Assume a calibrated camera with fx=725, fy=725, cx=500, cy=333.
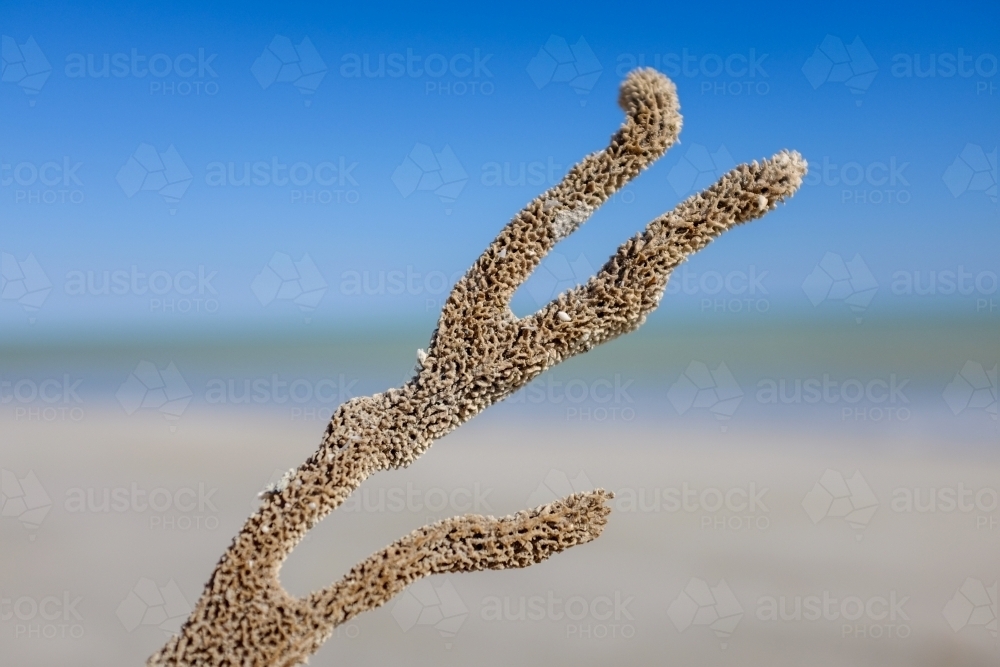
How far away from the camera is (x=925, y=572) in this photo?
5.47m

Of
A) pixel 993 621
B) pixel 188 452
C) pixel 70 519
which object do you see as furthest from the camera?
pixel 188 452

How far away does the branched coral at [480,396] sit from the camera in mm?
1531

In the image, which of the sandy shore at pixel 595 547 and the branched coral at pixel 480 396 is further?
the sandy shore at pixel 595 547

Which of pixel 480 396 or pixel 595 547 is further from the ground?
pixel 595 547

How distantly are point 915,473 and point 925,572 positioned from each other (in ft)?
6.69

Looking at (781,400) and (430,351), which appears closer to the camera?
(430,351)

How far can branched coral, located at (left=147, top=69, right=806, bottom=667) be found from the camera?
1531 millimetres

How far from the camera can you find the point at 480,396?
158 cm

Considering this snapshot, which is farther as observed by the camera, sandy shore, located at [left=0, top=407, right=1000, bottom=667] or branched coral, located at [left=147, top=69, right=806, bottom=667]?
sandy shore, located at [left=0, top=407, right=1000, bottom=667]

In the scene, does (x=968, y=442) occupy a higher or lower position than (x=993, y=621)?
higher

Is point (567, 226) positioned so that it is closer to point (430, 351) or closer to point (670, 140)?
point (670, 140)

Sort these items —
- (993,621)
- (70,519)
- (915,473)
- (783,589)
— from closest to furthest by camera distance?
(993,621) < (783,589) < (70,519) < (915,473)

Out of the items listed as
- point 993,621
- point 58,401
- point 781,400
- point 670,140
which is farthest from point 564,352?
point 58,401

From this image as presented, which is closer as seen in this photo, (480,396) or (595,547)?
(480,396)
